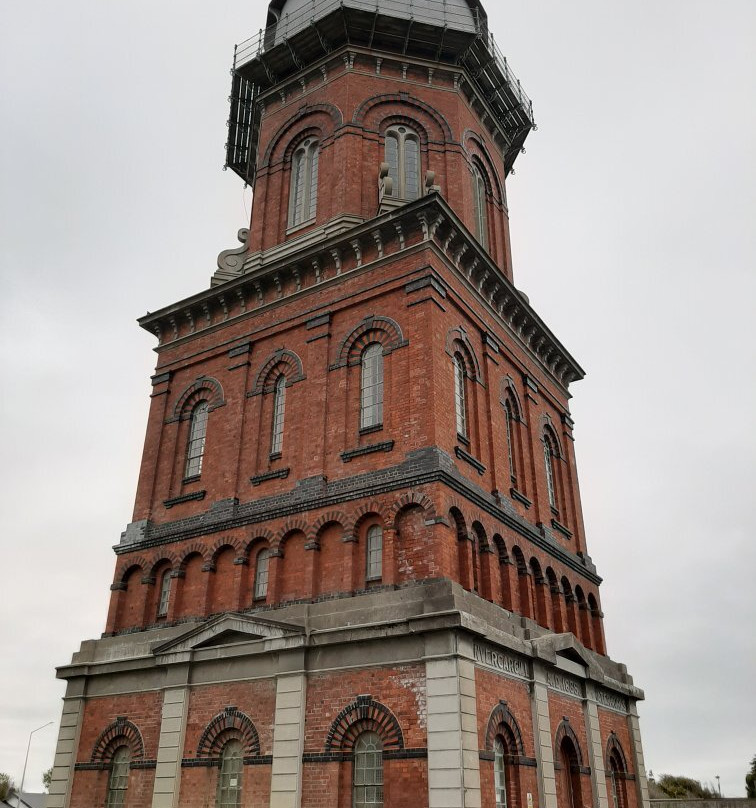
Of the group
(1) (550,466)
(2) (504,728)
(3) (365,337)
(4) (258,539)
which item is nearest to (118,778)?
(4) (258,539)

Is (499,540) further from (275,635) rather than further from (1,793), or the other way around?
(1,793)

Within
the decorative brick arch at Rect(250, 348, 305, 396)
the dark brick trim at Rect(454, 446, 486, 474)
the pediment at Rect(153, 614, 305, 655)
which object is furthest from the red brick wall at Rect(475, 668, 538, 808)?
the decorative brick arch at Rect(250, 348, 305, 396)

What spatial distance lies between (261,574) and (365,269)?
866 cm

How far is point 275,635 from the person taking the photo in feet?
61.5

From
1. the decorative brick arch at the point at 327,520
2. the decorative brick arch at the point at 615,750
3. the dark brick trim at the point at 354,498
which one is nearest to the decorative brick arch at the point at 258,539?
the dark brick trim at the point at 354,498

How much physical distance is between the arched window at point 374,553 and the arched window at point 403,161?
11151 millimetres

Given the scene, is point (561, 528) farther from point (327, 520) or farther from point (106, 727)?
point (106, 727)

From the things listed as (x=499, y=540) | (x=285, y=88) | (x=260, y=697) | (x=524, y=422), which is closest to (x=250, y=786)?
(x=260, y=697)

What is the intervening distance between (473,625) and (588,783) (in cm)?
740

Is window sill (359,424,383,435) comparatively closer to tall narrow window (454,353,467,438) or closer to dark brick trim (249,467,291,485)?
tall narrow window (454,353,467,438)

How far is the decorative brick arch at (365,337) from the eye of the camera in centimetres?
2189

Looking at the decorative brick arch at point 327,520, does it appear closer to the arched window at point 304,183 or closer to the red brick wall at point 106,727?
the red brick wall at point 106,727

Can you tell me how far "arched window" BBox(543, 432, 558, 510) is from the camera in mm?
26578

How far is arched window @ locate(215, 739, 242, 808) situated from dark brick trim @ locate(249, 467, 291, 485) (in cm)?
648
